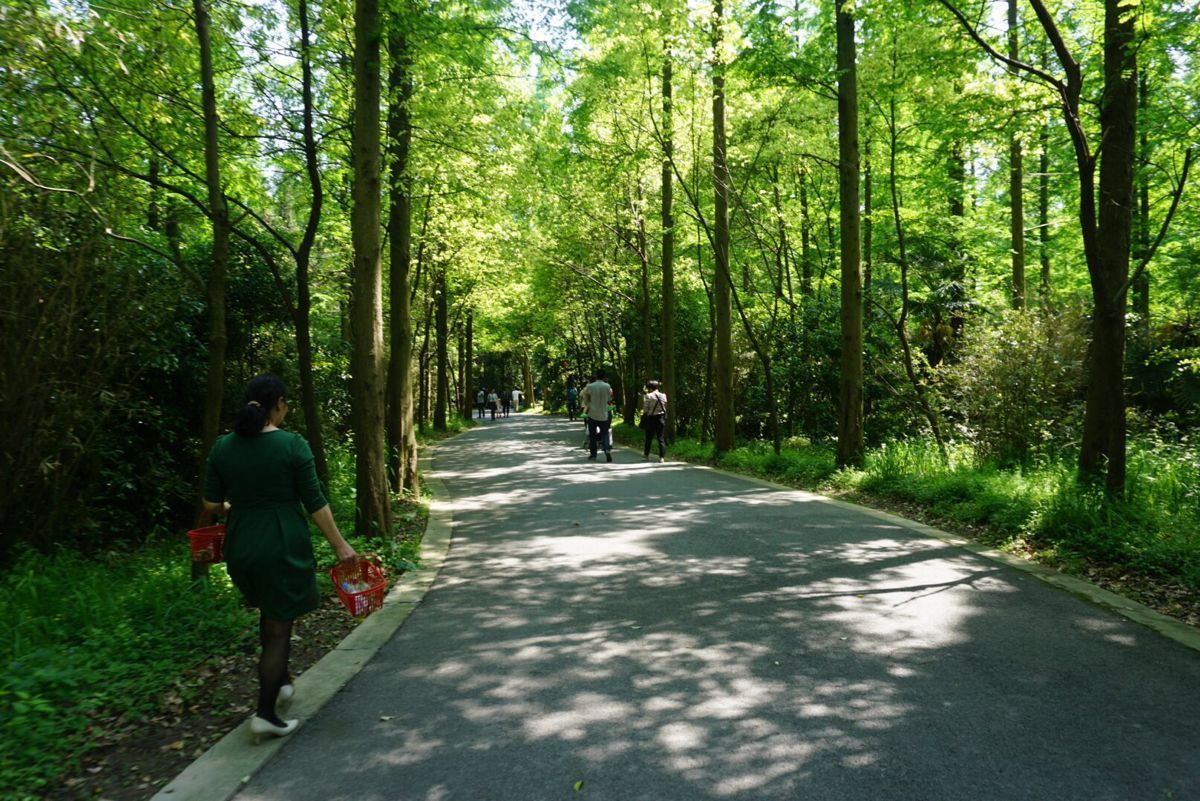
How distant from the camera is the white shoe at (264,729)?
3801 mm

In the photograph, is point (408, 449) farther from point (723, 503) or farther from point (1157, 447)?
point (1157, 447)

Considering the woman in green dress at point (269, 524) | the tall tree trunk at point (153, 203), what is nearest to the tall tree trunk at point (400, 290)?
the tall tree trunk at point (153, 203)

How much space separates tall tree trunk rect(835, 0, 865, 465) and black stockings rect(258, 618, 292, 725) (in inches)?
411

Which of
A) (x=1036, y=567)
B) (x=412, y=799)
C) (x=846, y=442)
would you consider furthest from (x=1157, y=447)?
(x=412, y=799)

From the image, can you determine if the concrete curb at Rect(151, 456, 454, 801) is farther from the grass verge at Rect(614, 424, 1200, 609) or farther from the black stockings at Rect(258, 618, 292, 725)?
the grass verge at Rect(614, 424, 1200, 609)

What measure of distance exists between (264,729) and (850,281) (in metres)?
11.4

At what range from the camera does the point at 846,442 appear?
12.8 metres

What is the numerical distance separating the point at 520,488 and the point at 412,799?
400 inches

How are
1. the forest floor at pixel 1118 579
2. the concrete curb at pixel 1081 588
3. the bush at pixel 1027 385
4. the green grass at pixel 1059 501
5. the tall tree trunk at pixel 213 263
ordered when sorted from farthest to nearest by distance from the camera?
1. the bush at pixel 1027 385
2. the green grass at pixel 1059 501
3. the tall tree trunk at pixel 213 263
4. the forest floor at pixel 1118 579
5. the concrete curb at pixel 1081 588

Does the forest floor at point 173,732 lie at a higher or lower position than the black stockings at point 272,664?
lower

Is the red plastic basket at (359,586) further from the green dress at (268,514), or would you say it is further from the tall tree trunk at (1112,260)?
the tall tree trunk at (1112,260)

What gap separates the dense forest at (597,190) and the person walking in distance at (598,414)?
7.22 ft

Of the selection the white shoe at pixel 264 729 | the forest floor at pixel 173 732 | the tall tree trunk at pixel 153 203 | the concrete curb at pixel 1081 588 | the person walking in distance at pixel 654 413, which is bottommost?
the forest floor at pixel 173 732

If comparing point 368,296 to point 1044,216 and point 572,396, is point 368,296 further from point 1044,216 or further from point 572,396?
point 572,396
